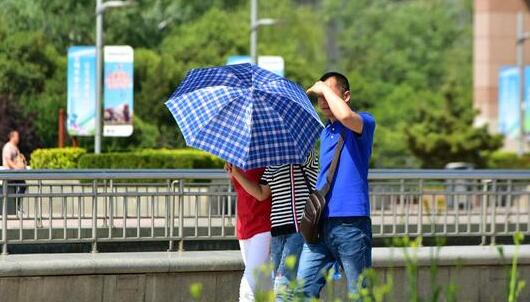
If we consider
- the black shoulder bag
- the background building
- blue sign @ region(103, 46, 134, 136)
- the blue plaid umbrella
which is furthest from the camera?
the background building

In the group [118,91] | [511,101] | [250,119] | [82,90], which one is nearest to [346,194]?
[250,119]

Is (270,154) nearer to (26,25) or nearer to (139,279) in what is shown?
(139,279)

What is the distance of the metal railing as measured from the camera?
13172 millimetres

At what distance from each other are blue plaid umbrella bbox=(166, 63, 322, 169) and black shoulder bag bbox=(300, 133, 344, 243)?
15.5 inches

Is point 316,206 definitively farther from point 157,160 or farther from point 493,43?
point 493,43

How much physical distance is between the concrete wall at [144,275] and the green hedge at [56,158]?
14543 mm

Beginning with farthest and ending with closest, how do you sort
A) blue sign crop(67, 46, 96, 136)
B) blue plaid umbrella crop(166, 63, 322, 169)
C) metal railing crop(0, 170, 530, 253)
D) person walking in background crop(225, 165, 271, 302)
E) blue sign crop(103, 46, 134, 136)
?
blue sign crop(67, 46, 96, 136) < blue sign crop(103, 46, 134, 136) < metal railing crop(0, 170, 530, 253) < person walking in background crop(225, 165, 271, 302) < blue plaid umbrella crop(166, 63, 322, 169)

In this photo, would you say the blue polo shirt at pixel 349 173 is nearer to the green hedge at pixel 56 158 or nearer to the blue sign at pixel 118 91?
the green hedge at pixel 56 158

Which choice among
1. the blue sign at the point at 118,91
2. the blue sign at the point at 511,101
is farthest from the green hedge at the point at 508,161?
the blue sign at the point at 118,91

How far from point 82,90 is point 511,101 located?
22785 mm

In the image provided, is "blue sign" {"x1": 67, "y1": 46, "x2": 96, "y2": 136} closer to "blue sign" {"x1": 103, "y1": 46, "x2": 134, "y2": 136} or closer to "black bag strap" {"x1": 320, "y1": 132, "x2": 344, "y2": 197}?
"blue sign" {"x1": 103, "y1": 46, "x2": 134, "y2": 136}

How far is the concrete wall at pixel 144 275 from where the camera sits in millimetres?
11625

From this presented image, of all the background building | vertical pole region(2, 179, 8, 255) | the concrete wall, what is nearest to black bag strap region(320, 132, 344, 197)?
the concrete wall

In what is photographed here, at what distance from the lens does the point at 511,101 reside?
165ft
